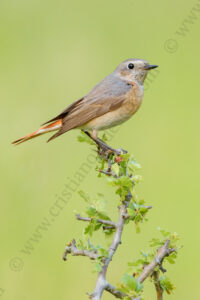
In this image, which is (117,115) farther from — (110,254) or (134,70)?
(110,254)

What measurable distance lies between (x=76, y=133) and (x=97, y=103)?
5.98 feet

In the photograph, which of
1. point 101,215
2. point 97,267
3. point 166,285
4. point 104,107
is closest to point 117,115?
point 104,107

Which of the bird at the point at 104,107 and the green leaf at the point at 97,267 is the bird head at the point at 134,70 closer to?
the bird at the point at 104,107

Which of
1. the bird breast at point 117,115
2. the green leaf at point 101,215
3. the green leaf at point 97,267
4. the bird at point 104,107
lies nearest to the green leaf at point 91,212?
the green leaf at point 101,215

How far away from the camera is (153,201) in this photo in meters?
6.29

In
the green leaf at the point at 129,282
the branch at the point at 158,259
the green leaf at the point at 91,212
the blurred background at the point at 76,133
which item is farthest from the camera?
the blurred background at the point at 76,133

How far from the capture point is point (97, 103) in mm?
5602

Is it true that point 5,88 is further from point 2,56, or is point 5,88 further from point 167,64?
point 167,64

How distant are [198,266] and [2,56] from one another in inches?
171

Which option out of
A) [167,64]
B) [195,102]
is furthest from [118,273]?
[167,64]

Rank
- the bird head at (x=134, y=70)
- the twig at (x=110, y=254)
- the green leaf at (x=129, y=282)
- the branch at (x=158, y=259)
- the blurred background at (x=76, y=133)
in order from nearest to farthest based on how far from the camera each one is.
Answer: the twig at (x=110, y=254), the green leaf at (x=129, y=282), the branch at (x=158, y=259), the blurred background at (x=76, y=133), the bird head at (x=134, y=70)

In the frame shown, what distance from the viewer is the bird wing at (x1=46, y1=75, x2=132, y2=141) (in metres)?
5.35

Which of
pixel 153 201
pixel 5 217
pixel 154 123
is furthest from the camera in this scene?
pixel 154 123

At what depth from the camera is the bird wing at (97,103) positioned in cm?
535
